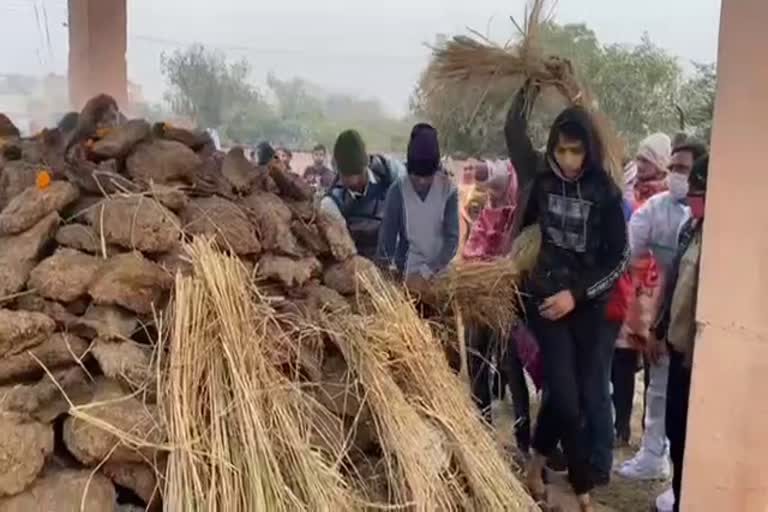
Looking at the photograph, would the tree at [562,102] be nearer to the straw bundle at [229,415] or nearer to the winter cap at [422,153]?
the winter cap at [422,153]

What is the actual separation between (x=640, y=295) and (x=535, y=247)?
85 cm

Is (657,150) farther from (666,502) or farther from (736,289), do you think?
(736,289)

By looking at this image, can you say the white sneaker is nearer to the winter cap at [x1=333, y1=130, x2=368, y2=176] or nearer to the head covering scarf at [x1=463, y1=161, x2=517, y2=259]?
the head covering scarf at [x1=463, y1=161, x2=517, y2=259]

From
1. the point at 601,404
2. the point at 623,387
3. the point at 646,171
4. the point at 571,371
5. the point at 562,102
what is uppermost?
the point at 562,102

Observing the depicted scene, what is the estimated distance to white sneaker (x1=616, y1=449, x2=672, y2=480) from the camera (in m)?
3.35

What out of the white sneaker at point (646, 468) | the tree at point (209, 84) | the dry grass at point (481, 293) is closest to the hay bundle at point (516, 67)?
the dry grass at point (481, 293)

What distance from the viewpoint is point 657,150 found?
3.52 meters

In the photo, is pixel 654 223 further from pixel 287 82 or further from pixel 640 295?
pixel 287 82

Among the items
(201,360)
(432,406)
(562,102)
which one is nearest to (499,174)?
(562,102)

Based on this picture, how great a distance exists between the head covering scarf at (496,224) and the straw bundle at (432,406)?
1.13 meters

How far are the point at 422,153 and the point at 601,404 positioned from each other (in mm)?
1055

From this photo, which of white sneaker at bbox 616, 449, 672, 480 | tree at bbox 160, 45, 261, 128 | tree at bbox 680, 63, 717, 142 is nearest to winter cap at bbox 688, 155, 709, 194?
tree at bbox 680, 63, 717, 142

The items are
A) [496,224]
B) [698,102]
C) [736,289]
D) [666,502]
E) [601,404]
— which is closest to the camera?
[736,289]

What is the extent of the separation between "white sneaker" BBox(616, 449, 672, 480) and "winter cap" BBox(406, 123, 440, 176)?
4.65ft
